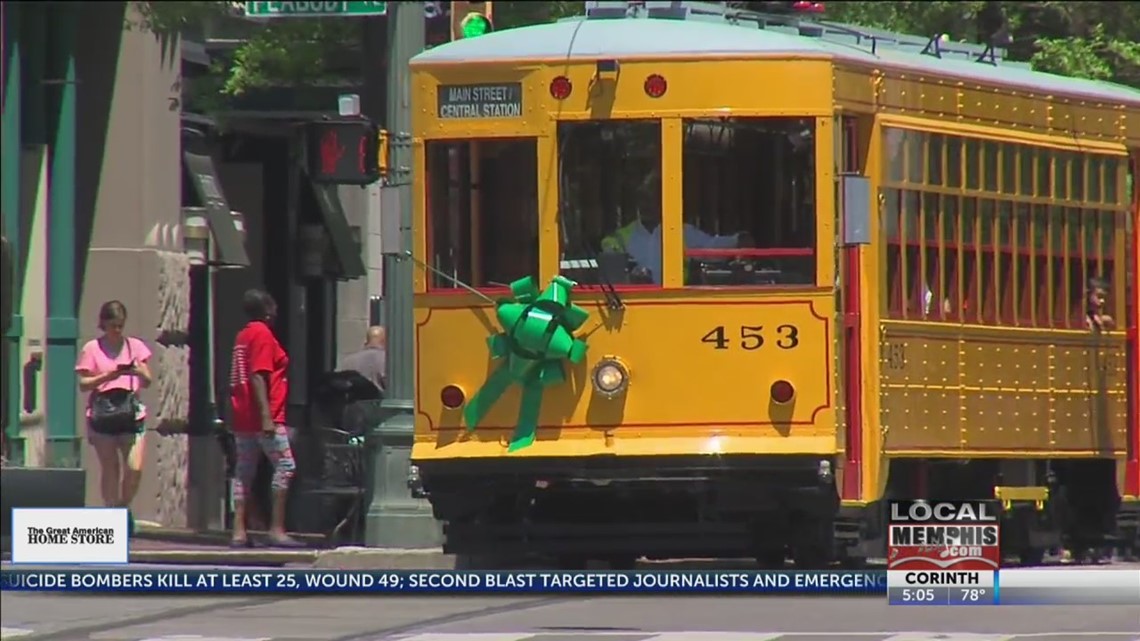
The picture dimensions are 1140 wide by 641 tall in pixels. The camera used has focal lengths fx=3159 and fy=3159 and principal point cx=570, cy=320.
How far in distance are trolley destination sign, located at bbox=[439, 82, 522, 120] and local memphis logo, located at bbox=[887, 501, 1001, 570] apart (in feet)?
9.77

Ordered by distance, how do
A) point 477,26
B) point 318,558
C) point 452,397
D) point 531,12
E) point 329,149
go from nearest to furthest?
point 452,397 < point 329,149 < point 318,558 < point 477,26 < point 531,12

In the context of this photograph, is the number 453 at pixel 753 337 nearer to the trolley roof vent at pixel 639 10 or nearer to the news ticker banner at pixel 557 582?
the news ticker banner at pixel 557 582

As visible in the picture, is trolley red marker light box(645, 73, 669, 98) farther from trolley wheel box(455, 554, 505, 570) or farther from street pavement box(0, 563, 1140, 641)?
trolley wheel box(455, 554, 505, 570)

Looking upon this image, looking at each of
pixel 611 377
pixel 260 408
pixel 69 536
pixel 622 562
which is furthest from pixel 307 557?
pixel 69 536

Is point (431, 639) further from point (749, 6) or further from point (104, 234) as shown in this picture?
point (749, 6)

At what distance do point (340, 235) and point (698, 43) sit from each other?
11683 millimetres

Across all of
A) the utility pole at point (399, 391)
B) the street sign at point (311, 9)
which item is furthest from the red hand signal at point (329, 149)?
the street sign at point (311, 9)

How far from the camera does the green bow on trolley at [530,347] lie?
53.6 ft

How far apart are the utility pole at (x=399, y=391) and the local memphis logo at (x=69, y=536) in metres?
3.10

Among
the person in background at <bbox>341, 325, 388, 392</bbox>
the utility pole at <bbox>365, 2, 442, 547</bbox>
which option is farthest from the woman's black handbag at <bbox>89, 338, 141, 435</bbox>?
the person in background at <bbox>341, 325, 388, 392</bbox>

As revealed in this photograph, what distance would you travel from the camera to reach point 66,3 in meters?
21.9

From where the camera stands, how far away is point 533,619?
14.5m

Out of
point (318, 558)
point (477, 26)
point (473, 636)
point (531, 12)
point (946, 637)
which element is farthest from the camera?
point (531, 12)

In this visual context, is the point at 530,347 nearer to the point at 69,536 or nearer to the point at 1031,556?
the point at 69,536
